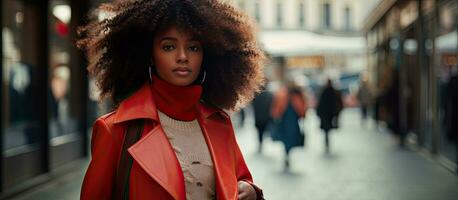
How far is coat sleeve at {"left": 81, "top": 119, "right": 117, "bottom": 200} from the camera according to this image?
7.54 feet

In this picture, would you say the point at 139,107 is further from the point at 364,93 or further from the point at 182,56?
the point at 364,93

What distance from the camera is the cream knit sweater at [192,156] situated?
242 cm

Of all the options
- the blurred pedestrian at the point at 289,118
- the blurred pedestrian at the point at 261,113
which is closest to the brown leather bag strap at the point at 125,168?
the blurred pedestrian at the point at 289,118

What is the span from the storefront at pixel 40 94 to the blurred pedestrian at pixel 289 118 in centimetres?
369

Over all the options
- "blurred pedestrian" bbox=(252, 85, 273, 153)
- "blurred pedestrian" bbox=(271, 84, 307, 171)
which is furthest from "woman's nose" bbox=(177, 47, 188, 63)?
"blurred pedestrian" bbox=(252, 85, 273, 153)

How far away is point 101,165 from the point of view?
7.54ft

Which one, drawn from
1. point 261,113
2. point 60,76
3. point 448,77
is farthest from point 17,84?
point 448,77

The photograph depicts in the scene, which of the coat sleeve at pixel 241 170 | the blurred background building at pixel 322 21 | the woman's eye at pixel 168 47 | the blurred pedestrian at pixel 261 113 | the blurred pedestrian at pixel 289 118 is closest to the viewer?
the woman's eye at pixel 168 47

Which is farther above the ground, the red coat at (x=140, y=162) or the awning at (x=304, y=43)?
the awning at (x=304, y=43)

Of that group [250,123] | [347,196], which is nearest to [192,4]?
[347,196]

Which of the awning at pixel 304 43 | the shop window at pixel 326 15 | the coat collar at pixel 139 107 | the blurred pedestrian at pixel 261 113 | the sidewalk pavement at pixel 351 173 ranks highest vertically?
the shop window at pixel 326 15

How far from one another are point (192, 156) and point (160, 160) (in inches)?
6.3

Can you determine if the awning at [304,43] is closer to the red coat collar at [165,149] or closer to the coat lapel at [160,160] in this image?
the red coat collar at [165,149]

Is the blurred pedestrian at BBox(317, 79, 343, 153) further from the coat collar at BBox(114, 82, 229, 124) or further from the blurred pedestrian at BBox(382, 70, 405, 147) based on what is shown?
the coat collar at BBox(114, 82, 229, 124)
